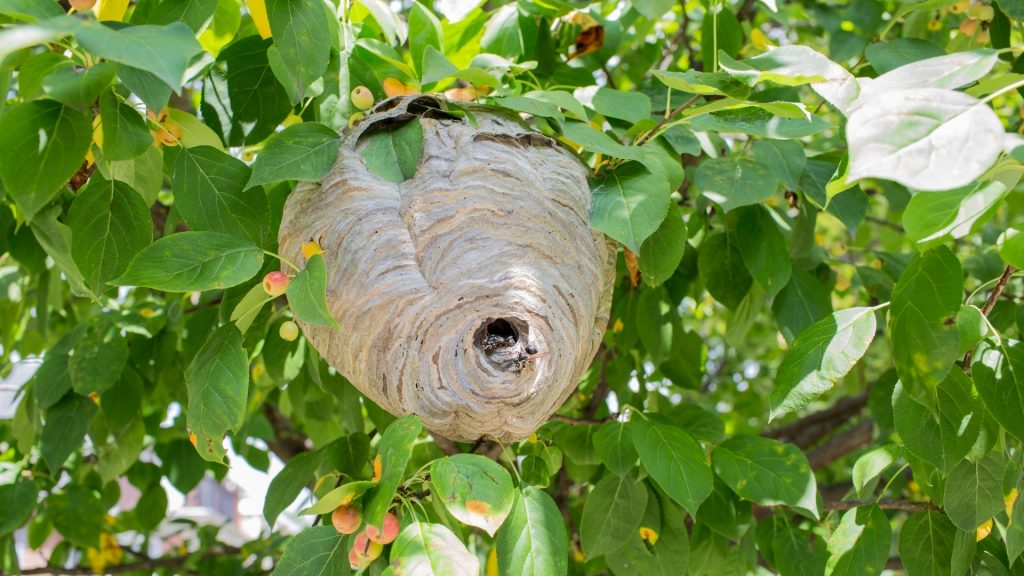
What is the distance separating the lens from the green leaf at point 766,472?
72.4 inches

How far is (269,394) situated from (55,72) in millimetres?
2108

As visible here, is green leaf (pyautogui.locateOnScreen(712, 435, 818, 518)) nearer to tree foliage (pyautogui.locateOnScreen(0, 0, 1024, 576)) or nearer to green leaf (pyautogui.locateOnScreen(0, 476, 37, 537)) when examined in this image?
tree foliage (pyautogui.locateOnScreen(0, 0, 1024, 576))

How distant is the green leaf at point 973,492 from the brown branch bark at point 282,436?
2.61 metres

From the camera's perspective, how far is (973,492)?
64.6 inches

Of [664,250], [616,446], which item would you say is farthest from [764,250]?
[616,446]

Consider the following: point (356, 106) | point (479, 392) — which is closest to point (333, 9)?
point (356, 106)

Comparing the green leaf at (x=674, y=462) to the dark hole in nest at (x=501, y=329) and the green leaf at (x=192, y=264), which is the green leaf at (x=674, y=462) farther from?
the green leaf at (x=192, y=264)

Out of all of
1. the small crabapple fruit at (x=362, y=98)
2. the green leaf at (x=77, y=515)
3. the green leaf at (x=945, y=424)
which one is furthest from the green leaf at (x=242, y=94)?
the green leaf at (x=77, y=515)

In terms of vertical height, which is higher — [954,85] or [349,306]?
[954,85]

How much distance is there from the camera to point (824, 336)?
1.57m

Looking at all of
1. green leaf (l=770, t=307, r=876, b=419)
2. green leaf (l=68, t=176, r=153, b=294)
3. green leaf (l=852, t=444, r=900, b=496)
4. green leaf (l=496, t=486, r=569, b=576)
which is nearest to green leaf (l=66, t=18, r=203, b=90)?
green leaf (l=68, t=176, r=153, b=294)

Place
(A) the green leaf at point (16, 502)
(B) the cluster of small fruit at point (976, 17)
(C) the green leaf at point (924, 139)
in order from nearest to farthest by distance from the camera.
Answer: (C) the green leaf at point (924, 139), (B) the cluster of small fruit at point (976, 17), (A) the green leaf at point (16, 502)

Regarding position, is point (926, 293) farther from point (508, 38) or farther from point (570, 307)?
point (508, 38)

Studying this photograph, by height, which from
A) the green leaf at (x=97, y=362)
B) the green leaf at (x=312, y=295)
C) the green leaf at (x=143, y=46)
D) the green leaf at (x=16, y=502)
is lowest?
the green leaf at (x=16, y=502)
